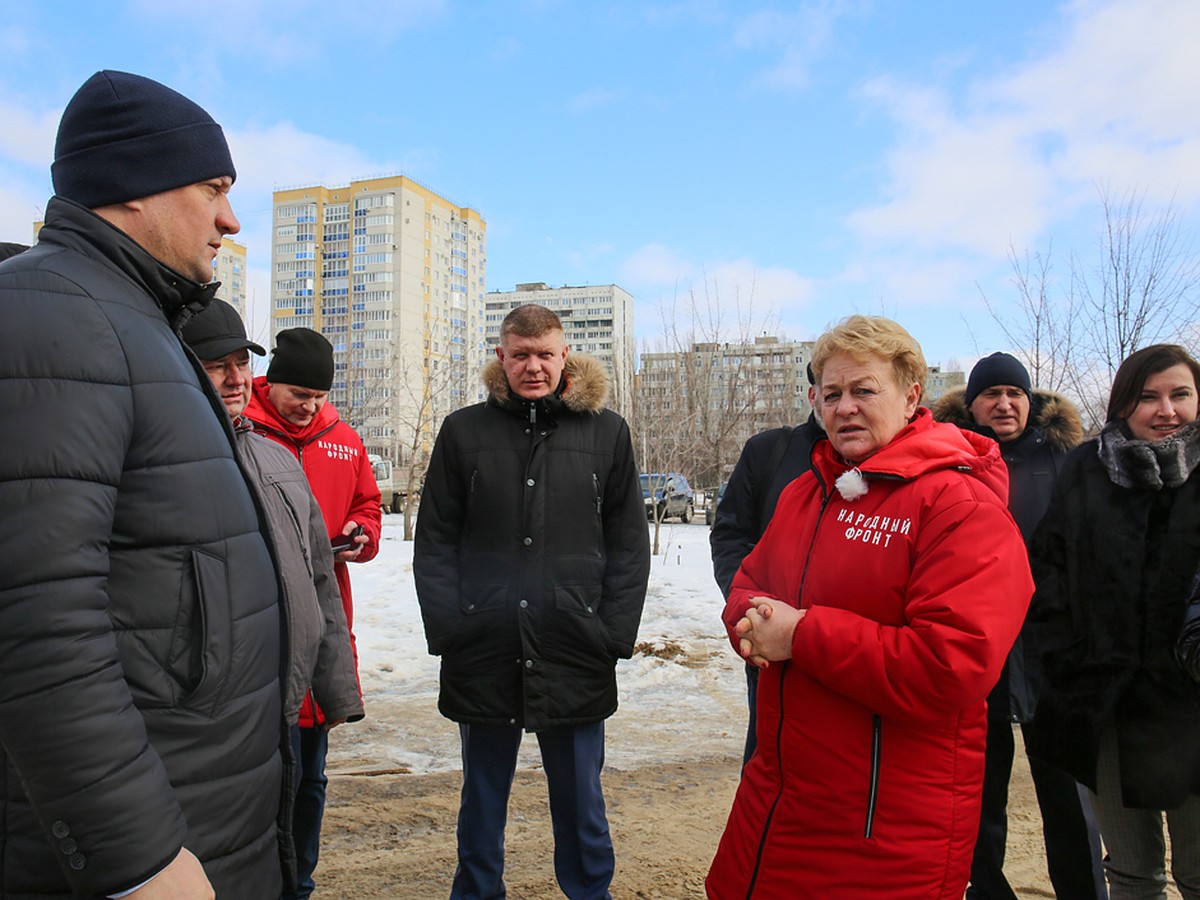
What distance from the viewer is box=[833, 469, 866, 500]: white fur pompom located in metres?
2.22

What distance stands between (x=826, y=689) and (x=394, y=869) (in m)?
2.62

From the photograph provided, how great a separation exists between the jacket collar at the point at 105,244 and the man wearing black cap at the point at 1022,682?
10.1 ft

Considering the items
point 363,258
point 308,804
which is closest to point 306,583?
point 308,804

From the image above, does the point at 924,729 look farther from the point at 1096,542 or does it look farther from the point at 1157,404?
the point at 1157,404

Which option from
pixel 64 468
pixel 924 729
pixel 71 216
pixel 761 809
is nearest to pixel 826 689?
pixel 924 729

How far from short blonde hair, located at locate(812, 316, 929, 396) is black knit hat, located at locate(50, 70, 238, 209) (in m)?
1.68

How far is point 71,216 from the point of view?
163 cm

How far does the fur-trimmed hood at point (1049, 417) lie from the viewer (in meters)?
3.96

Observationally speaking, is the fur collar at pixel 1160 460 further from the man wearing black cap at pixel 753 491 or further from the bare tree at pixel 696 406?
the bare tree at pixel 696 406

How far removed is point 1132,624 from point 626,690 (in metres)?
5.01

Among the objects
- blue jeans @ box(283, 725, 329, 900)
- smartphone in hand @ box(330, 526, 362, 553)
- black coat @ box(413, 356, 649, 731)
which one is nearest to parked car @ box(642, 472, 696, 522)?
smartphone in hand @ box(330, 526, 362, 553)

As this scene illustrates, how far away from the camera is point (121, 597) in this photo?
59.7 inches

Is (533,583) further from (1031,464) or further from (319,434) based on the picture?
(1031,464)

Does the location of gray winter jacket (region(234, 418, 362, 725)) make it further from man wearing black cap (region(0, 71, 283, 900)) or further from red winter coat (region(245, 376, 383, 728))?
man wearing black cap (region(0, 71, 283, 900))
